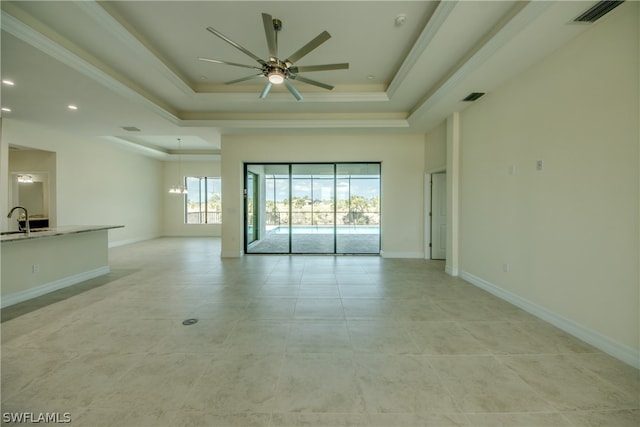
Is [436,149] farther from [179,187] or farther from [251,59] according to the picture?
[179,187]

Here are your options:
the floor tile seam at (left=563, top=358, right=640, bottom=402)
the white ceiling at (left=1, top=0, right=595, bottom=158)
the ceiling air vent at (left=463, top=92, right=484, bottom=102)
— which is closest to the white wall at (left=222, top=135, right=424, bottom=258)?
the white ceiling at (left=1, top=0, right=595, bottom=158)

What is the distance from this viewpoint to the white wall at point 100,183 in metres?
6.07

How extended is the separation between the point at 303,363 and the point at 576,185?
3.26 meters

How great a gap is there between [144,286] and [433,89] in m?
6.00

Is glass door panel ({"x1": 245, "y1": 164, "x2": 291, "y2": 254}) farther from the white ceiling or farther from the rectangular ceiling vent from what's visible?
the rectangular ceiling vent

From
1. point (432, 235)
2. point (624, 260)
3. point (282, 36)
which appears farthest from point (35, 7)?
point (432, 235)

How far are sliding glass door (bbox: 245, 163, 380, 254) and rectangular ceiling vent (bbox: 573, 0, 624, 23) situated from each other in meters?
4.50

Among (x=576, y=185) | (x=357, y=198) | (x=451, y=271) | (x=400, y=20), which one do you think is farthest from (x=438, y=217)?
(x=400, y=20)

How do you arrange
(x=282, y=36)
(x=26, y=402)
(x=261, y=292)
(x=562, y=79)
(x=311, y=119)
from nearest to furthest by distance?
1. (x=26, y=402)
2. (x=562, y=79)
3. (x=282, y=36)
4. (x=261, y=292)
5. (x=311, y=119)

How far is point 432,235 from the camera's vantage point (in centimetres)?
643

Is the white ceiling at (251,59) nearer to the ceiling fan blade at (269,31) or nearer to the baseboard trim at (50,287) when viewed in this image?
the ceiling fan blade at (269,31)

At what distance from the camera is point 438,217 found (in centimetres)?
637

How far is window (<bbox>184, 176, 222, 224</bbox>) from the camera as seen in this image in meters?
10.8

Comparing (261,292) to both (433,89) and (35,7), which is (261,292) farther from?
(433,89)
